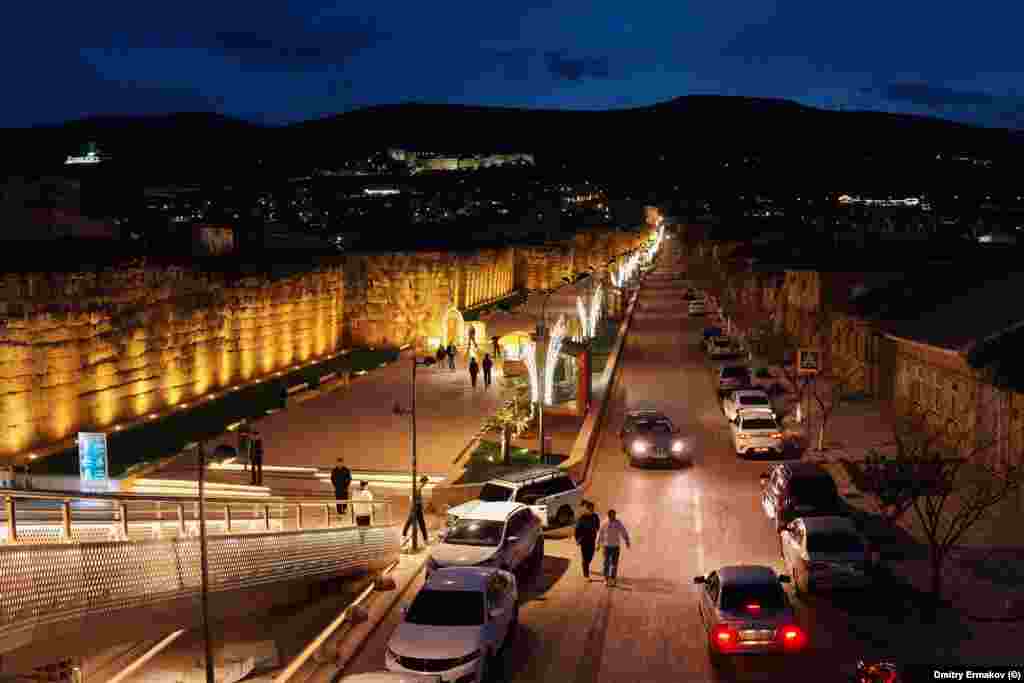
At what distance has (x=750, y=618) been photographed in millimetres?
14391

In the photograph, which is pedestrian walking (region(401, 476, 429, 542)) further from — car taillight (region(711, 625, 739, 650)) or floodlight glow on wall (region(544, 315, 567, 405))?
floodlight glow on wall (region(544, 315, 567, 405))

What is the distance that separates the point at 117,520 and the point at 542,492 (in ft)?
37.0

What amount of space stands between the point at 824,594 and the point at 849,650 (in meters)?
2.32

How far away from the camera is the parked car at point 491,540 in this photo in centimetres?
1836

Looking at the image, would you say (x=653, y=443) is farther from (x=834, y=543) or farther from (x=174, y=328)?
(x=174, y=328)

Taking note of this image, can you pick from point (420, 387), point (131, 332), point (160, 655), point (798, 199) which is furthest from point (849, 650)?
point (798, 199)

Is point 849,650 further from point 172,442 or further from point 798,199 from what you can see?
point 798,199

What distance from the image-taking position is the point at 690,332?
6594 cm

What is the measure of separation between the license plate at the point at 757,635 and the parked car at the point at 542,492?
8165 mm

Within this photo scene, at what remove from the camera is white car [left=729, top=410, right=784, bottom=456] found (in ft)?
98.4

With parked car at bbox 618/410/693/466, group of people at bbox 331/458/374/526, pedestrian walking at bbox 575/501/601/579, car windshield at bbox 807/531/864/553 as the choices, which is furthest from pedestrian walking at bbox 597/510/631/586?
parked car at bbox 618/410/693/466

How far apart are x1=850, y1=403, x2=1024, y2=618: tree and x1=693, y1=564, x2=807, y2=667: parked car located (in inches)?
139

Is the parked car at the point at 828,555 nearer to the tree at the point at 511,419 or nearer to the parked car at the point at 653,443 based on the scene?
the parked car at the point at 653,443

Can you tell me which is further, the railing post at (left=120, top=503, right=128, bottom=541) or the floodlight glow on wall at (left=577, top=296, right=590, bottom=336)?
the floodlight glow on wall at (left=577, top=296, right=590, bottom=336)
